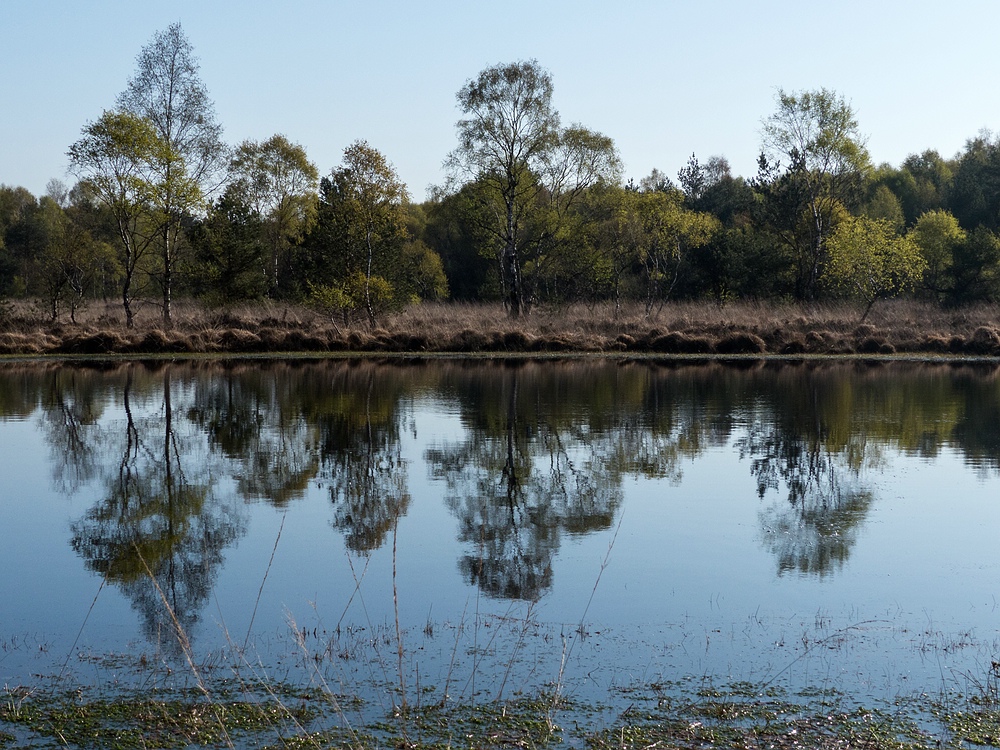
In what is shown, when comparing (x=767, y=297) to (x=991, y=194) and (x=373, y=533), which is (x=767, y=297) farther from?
(x=373, y=533)

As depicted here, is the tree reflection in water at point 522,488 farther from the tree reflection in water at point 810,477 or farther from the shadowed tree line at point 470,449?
the tree reflection in water at point 810,477

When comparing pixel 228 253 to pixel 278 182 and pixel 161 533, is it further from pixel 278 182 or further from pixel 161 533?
pixel 161 533

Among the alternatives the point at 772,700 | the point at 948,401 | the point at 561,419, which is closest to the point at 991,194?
the point at 948,401

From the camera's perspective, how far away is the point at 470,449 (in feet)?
57.0

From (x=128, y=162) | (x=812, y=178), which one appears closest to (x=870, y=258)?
(x=812, y=178)

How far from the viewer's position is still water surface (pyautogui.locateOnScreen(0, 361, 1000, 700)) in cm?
757

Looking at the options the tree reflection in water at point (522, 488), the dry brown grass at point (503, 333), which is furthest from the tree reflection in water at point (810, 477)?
the dry brown grass at point (503, 333)

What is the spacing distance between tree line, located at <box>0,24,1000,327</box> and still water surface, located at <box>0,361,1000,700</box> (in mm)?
20886

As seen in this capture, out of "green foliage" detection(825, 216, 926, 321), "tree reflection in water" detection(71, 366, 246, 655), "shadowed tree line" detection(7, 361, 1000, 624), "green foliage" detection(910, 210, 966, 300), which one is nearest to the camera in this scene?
"tree reflection in water" detection(71, 366, 246, 655)

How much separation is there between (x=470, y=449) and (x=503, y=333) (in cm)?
2457

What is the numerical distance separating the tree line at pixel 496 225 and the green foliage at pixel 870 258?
11 cm

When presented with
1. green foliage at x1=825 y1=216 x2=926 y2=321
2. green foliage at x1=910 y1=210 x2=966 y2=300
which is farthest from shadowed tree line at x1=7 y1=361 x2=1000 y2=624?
green foliage at x1=910 y1=210 x2=966 y2=300

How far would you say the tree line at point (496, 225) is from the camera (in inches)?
1677

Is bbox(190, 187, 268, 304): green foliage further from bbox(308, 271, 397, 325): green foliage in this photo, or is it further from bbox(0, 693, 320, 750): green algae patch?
bbox(0, 693, 320, 750): green algae patch
